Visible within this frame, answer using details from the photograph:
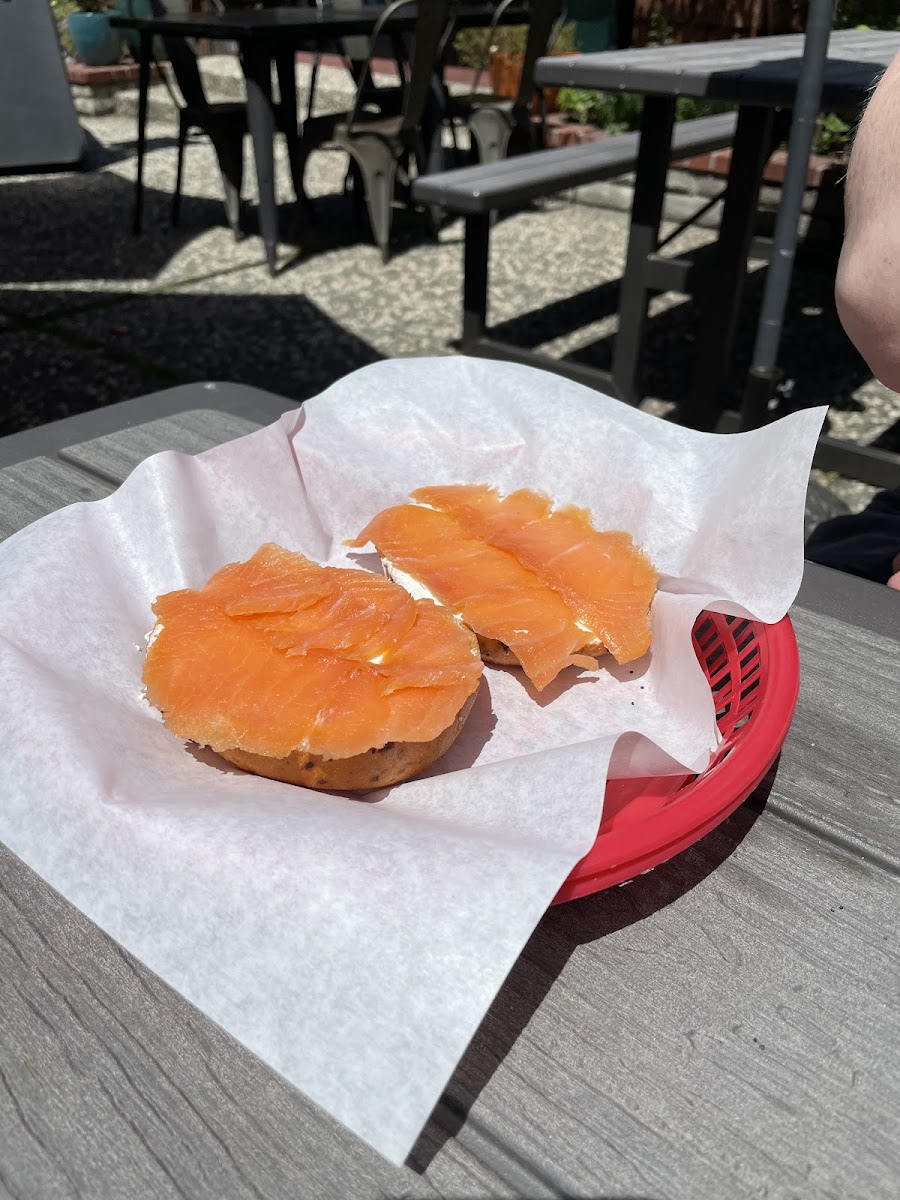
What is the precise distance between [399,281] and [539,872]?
4.96 meters

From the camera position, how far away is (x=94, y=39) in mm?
9047

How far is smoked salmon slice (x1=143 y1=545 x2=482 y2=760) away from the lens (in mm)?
831

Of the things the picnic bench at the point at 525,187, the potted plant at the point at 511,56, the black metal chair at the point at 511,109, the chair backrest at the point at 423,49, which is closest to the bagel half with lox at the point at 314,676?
the picnic bench at the point at 525,187

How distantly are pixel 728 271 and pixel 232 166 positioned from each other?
11.8 feet

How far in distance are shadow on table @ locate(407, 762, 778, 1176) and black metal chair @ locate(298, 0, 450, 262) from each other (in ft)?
16.1

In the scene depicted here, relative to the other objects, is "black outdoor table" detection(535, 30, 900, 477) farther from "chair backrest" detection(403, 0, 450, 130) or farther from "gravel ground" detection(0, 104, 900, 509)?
"chair backrest" detection(403, 0, 450, 130)

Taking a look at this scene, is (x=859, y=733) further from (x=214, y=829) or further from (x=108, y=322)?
(x=108, y=322)

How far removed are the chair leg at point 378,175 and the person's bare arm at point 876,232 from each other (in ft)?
15.4

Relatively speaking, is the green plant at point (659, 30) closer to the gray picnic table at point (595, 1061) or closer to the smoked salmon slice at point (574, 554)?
the smoked salmon slice at point (574, 554)

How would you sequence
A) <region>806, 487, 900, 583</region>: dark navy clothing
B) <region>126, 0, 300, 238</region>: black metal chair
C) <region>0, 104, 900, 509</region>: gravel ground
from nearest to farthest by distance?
<region>806, 487, 900, 583</region>: dark navy clothing
<region>0, 104, 900, 509</region>: gravel ground
<region>126, 0, 300, 238</region>: black metal chair

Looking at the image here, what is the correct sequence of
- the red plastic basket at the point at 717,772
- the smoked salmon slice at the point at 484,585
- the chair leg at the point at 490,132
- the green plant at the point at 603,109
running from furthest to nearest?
the green plant at the point at 603,109 → the chair leg at the point at 490,132 → the smoked salmon slice at the point at 484,585 → the red plastic basket at the point at 717,772

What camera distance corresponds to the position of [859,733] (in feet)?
3.18

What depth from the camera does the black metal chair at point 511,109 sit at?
17.3ft

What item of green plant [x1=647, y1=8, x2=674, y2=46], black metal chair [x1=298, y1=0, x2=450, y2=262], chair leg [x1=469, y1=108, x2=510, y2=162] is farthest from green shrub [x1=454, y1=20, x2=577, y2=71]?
black metal chair [x1=298, y1=0, x2=450, y2=262]
